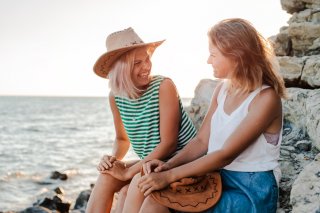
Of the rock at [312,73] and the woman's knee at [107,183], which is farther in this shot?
the rock at [312,73]

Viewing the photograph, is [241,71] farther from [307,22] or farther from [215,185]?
[307,22]

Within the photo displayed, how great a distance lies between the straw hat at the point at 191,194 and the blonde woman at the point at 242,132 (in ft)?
0.16

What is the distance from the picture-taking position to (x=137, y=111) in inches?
157

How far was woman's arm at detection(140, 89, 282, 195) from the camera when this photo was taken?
9.86 feet

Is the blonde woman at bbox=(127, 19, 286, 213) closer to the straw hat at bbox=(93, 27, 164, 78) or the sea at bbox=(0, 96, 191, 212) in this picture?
the straw hat at bbox=(93, 27, 164, 78)

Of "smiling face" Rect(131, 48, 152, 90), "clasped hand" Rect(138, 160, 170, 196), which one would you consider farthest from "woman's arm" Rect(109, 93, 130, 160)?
"clasped hand" Rect(138, 160, 170, 196)

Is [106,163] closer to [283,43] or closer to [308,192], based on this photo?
[308,192]

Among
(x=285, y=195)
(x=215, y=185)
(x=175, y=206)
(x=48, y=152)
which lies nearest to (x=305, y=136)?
(x=285, y=195)

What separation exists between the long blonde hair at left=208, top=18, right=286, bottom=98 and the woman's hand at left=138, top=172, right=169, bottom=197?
825mm

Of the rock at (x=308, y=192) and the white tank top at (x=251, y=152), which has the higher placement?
the white tank top at (x=251, y=152)

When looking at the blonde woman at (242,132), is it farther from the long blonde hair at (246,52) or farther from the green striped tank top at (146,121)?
the green striped tank top at (146,121)

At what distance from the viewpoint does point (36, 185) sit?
14.6 metres

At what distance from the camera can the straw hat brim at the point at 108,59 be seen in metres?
3.90

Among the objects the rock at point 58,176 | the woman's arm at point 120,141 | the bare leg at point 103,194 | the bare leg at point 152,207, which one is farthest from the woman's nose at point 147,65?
the rock at point 58,176
